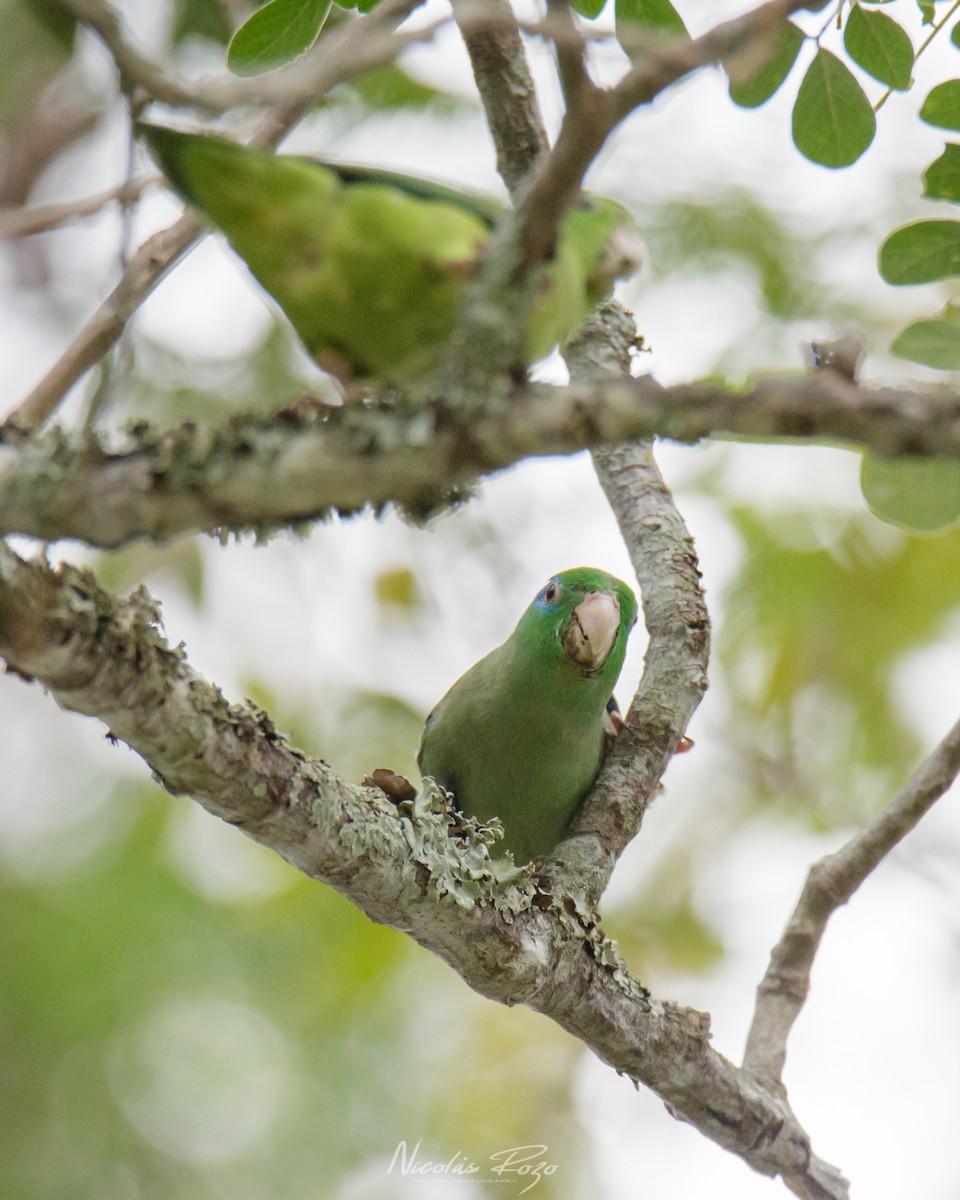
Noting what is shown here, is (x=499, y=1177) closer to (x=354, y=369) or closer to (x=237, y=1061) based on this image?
(x=237, y=1061)

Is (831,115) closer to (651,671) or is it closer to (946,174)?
(946,174)

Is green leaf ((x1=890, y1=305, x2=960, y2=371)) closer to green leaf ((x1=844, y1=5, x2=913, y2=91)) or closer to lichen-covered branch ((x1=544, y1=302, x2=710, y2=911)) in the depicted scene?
green leaf ((x1=844, y1=5, x2=913, y2=91))

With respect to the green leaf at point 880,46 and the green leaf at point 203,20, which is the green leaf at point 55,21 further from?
the green leaf at point 880,46

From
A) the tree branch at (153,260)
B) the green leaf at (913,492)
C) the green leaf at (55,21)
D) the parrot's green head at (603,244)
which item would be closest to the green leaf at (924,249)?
the green leaf at (913,492)

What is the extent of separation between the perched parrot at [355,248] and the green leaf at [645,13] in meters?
0.86

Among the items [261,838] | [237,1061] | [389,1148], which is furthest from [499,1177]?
[261,838]

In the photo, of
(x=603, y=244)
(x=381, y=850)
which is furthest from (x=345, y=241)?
(x=381, y=850)

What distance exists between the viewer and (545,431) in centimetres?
193

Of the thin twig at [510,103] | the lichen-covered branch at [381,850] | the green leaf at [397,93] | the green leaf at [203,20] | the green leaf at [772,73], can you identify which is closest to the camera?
the lichen-covered branch at [381,850]

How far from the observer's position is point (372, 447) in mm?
2000

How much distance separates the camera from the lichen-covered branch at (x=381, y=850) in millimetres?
2186

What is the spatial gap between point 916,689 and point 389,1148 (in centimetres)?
487

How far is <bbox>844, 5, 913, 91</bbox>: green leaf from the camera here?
3258 mm

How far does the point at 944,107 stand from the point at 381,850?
2.42m
